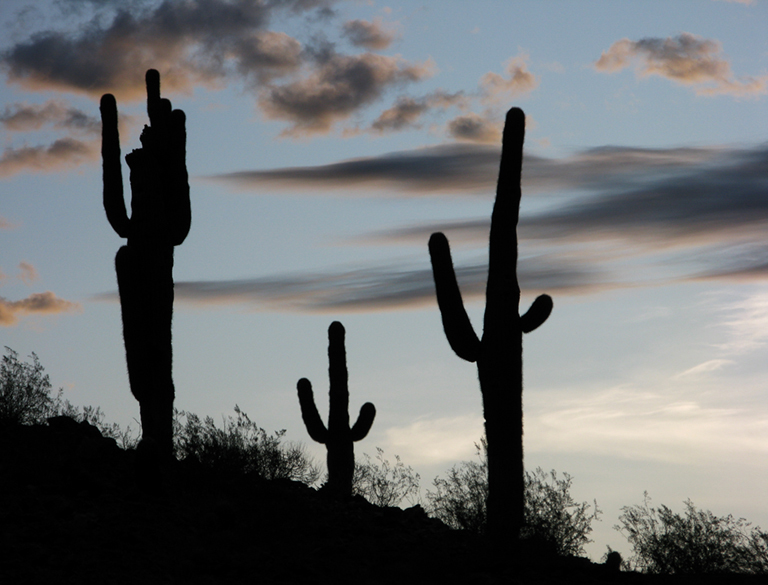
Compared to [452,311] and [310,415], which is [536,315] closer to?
[452,311]

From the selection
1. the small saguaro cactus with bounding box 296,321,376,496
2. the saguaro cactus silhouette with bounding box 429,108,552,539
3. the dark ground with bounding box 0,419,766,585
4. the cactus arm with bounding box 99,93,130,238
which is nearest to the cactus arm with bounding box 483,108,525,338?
the saguaro cactus silhouette with bounding box 429,108,552,539

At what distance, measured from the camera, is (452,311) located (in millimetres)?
13750

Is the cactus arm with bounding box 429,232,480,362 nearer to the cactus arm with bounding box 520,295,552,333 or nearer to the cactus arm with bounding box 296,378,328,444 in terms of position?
the cactus arm with bounding box 520,295,552,333

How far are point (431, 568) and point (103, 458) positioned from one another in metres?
6.46

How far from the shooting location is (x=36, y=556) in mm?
10688

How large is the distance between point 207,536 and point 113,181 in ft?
23.2

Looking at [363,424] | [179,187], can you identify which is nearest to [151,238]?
[179,187]

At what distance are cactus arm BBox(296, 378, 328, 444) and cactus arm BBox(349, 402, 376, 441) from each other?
2.15 ft

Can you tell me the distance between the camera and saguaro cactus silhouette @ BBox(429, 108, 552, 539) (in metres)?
13.3

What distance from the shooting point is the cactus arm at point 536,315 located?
13.7 meters

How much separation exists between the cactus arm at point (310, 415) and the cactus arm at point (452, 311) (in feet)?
22.9

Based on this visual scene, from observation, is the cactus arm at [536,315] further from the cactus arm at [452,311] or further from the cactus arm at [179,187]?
the cactus arm at [179,187]

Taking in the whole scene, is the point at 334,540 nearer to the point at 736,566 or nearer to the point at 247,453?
the point at 247,453

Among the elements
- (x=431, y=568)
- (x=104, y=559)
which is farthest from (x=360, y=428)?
(x=104, y=559)
